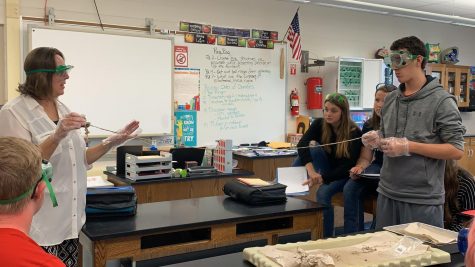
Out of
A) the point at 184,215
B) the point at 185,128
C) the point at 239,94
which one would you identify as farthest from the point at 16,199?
the point at 239,94

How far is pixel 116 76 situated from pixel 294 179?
2.75 metres

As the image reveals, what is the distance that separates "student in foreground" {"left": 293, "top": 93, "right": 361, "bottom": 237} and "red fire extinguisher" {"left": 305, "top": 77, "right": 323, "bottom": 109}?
112 inches

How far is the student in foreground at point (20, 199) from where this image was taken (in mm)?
1168

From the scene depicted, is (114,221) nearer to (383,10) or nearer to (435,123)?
(435,123)

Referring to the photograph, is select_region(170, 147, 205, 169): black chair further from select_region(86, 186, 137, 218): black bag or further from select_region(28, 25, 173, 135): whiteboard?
select_region(86, 186, 137, 218): black bag

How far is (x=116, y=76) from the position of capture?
5.34m

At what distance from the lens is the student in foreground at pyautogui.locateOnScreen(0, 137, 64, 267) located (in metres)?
1.17

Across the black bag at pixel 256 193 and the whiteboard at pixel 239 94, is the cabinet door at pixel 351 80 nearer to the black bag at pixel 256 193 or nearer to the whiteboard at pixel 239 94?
the whiteboard at pixel 239 94

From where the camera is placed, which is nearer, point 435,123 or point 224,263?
point 224,263

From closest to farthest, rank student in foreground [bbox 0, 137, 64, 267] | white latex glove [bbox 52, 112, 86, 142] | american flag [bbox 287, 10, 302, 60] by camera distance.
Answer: student in foreground [bbox 0, 137, 64, 267], white latex glove [bbox 52, 112, 86, 142], american flag [bbox 287, 10, 302, 60]

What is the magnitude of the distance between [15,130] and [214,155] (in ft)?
8.38

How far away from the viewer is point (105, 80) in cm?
527

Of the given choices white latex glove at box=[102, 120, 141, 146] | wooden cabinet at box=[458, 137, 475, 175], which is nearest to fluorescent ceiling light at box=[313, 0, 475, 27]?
wooden cabinet at box=[458, 137, 475, 175]

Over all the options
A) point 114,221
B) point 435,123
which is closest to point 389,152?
point 435,123
